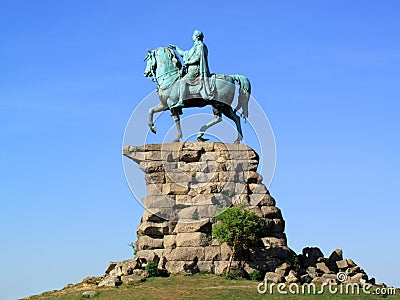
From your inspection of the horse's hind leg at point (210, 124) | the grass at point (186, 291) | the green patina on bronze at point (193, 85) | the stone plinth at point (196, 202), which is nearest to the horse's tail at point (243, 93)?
the green patina on bronze at point (193, 85)

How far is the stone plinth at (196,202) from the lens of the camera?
4256cm

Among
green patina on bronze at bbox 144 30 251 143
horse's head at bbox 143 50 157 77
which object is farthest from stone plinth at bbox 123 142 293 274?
horse's head at bbox 143 50 157 77

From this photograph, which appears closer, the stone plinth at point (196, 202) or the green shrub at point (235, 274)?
the green shrub at point (235, 274)

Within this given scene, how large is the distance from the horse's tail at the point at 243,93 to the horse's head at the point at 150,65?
3.84 m

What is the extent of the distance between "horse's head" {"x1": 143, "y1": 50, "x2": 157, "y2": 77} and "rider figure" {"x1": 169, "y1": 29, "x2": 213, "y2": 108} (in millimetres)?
1523

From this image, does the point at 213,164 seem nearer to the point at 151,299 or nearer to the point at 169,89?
the point at 169,89

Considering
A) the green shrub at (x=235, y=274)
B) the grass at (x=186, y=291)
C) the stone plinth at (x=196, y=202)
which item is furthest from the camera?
the stone plinth at (x=196, y=202)

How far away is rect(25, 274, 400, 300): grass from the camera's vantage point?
3828cm

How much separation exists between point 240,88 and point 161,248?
8.65m

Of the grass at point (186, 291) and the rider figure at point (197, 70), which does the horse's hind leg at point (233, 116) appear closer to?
the rider figure at point (197, 70)

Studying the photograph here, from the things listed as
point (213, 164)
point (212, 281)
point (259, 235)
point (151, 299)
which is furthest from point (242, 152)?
point (151, 299)

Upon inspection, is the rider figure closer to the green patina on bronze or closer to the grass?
the green patina on bronze

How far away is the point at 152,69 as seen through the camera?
149 feet

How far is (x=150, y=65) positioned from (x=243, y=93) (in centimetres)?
470
